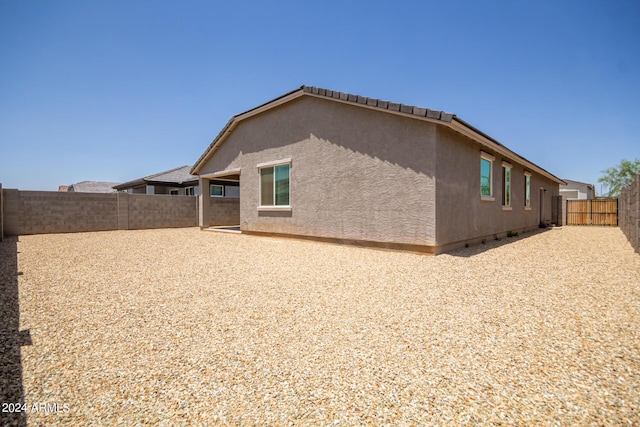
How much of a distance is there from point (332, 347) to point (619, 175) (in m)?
65.2

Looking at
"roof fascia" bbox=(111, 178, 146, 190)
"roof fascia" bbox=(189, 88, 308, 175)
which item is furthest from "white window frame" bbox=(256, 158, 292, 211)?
"roof fascia" bbox=(111, 178, 146, 190)

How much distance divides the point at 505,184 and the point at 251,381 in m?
13.0

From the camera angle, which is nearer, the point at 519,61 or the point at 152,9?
the point at 152,9

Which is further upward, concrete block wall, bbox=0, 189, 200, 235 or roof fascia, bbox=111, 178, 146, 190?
roof fascia, bbox=111, 178, 146, 190

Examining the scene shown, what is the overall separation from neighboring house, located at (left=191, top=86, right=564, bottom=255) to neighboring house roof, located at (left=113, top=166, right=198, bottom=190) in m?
10.9

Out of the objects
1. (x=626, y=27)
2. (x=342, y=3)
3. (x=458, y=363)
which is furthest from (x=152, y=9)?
(x=626, y=27)

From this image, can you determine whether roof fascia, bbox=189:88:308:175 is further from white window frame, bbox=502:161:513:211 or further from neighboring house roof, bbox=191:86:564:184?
white window frame, bbox=502:161:513:211

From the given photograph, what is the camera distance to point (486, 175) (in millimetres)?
10383

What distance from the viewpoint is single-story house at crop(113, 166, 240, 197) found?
21.6 m

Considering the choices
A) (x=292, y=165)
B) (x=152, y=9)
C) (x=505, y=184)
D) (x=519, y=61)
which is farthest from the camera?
(x=505, y=184)

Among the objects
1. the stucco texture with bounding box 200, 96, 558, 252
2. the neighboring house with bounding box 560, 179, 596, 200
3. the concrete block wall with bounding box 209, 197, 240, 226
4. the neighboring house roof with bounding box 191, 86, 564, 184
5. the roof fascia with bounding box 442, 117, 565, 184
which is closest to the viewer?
the neighboring house roof with bounding box 191, 86, 564, 184

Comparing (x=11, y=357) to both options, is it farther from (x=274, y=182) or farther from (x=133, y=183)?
(x=133, y=183)

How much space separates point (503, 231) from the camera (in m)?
11.7

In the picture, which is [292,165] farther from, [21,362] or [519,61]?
[519,61]
